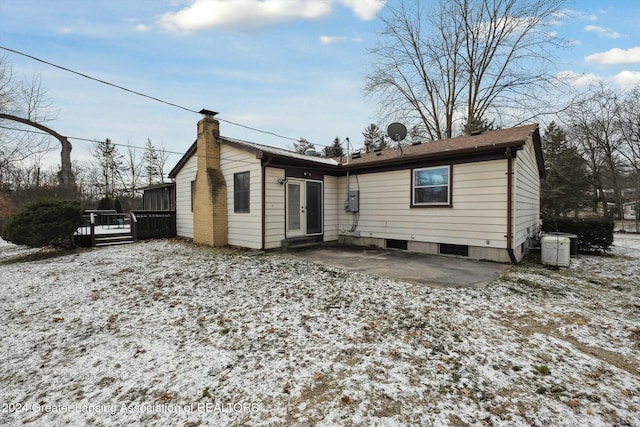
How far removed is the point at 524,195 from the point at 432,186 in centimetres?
251

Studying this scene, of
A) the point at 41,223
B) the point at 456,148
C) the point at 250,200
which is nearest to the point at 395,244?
the point at 456,148

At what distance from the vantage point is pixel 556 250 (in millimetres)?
6812

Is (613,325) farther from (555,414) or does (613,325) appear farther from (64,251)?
(64,251)

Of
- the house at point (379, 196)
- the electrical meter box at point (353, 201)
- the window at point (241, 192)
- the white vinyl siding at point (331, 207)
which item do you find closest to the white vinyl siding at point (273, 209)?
the house at point (379, 196)

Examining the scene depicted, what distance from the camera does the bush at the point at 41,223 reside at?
7973mm

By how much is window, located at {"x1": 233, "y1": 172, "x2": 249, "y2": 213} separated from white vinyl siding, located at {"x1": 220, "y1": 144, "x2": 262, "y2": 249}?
0.12m

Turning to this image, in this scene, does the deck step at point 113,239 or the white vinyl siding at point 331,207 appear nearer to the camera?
the white vinyl siding at point 331,207

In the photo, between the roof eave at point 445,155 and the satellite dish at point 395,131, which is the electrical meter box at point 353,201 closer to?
the roof eave at point 445,155

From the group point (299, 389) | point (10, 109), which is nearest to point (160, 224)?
point (299, 389)

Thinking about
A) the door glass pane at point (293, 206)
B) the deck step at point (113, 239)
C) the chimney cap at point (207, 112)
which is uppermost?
the chimney cap at point (207, 112)

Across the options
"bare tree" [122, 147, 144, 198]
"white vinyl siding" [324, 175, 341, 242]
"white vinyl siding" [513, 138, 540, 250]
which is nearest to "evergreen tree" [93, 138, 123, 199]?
"bare tree" [122, 147, 144, 198]

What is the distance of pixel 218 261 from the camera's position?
6.95 meters

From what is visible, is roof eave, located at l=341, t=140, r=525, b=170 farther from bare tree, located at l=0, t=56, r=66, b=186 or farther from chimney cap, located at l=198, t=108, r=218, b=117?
bare tree, located at l=0, t=56, r=66, b=186

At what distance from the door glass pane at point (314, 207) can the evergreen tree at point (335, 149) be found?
21843 mm
